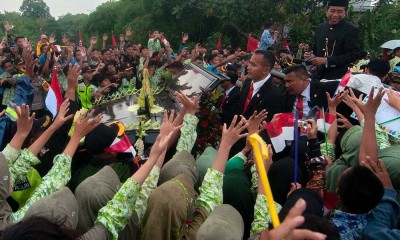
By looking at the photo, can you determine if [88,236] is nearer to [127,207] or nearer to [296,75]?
[127,207]

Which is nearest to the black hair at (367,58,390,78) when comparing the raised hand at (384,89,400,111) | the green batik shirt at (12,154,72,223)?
the raised hand at (384,89,400,111)

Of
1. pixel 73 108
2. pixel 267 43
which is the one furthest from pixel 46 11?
pixel 73 108

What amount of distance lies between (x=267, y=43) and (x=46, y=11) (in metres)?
80.2

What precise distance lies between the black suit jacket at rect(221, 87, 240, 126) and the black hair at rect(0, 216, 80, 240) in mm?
3246

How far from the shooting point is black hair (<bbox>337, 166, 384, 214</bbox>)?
2428 millimetres

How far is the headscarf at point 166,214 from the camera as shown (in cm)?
253

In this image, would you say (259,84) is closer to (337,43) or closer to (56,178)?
(337,43)

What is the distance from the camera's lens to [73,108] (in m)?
4.63

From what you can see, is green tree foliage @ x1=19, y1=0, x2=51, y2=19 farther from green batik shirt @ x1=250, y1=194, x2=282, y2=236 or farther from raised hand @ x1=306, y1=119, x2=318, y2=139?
green batik shirt @ x1=250, y1=194, x2=282, y2=236

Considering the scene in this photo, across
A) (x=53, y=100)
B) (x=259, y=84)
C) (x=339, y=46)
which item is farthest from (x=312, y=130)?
(x=53, y=100)

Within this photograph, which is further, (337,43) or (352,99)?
(337,43)

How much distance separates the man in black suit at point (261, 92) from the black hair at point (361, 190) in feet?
7.08

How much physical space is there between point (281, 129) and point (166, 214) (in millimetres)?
1528

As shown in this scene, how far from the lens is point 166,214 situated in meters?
2.54
